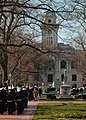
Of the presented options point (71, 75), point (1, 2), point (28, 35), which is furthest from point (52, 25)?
point (71, 75)

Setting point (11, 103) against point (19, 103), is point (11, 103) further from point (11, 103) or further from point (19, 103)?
point (19, 103)

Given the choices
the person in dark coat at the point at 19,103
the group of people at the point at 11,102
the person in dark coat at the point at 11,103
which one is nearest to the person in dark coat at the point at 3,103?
the group of people at the point at 11,102

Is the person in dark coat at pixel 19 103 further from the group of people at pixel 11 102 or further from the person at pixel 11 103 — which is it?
the person at pixel 11 103

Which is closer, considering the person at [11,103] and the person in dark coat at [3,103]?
the person at [11,103]

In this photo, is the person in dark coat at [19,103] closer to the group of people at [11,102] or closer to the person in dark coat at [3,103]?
the group of people at [11,102]

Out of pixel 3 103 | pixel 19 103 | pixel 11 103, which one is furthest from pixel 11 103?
pixel 3 103

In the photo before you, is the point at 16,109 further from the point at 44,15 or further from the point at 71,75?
the point at 71,75

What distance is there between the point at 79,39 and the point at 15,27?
20.7 metres

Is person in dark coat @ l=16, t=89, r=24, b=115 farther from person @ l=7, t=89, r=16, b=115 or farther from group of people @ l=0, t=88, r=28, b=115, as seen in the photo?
person @ l=7, t=89, r=16, b=115

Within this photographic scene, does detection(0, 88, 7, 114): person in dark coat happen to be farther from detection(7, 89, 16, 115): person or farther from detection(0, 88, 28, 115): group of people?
detection(7, 89, 16, 115): person

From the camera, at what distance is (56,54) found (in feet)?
101

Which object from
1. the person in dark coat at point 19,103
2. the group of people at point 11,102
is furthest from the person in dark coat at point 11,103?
the person in dark coat at point 19,103

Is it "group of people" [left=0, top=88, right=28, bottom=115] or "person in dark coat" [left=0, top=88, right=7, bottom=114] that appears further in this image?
"person in dark coat" [left=0, top=88, right=7, bottom=114]

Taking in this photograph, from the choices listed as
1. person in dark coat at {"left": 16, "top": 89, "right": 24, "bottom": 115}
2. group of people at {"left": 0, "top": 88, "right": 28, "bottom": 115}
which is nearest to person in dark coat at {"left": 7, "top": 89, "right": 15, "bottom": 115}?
group of people at {"left": 0, "top": 88, "right": 28, "bottom": 115}
